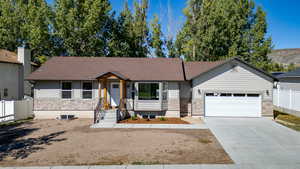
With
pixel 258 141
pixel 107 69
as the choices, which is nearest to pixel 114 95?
pixel 107 69

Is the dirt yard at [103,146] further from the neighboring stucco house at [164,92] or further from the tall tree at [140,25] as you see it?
the tall tree at [140,25]

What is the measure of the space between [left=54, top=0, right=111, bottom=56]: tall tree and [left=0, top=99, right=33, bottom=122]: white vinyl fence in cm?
1244

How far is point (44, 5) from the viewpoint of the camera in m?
29.3

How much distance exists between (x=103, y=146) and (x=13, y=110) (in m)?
10.8

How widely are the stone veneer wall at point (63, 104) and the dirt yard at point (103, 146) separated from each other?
11.0ft

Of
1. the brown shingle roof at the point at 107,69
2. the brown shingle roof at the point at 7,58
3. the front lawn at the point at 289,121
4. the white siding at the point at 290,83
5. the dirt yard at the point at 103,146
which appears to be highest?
the brown shingle roof at the point at 7,58

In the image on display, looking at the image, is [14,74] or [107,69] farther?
[14,74]

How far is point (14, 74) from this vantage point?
23078 millimetres

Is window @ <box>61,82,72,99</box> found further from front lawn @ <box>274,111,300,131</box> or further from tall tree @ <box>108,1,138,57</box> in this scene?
front lawn @ <box>274,111,300,131</box>

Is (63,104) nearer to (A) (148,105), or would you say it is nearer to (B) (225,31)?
(A) (148,105)

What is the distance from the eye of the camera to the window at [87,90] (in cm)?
1845

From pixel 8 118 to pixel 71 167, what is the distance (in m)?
12.1

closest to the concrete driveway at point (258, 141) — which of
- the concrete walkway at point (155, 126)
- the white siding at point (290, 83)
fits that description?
the concrete walkway at point (155, 126)

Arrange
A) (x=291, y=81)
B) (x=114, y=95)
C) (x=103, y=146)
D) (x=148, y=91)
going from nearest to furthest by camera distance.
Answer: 1. (x=103, y=146)
2. (x=114, y=95)
3. (x=148, y=91)
4. (x=291, y=81)
